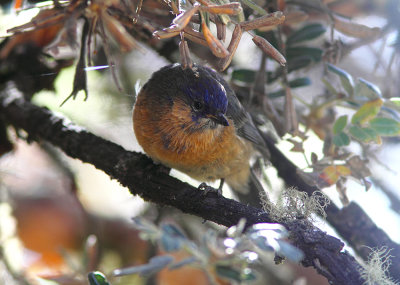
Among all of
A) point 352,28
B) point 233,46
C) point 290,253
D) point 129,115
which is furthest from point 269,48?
point 129,115

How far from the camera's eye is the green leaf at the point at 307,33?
1.97 m

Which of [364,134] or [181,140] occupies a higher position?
[364,134]

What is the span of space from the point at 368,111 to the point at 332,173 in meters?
0.27

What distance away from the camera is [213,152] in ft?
6.68

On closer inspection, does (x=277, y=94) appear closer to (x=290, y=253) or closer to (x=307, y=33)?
(x=307, y=33)

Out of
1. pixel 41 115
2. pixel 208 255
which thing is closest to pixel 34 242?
pixel 41 115

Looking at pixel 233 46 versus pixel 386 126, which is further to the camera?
pixel 386 126

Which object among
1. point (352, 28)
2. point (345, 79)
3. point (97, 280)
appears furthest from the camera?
point (352, 28)

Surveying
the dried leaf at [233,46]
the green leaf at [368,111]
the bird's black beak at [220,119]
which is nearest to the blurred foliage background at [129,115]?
the green leaf at [368,111]

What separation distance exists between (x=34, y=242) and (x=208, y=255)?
123 cm

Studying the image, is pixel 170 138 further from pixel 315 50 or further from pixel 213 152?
pixel 315 50

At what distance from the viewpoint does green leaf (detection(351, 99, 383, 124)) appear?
1.61 m

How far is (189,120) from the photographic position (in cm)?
198

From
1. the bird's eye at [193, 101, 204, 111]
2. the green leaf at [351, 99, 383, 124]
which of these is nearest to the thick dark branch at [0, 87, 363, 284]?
the bird's eye at [193, 101, 204, 111]
